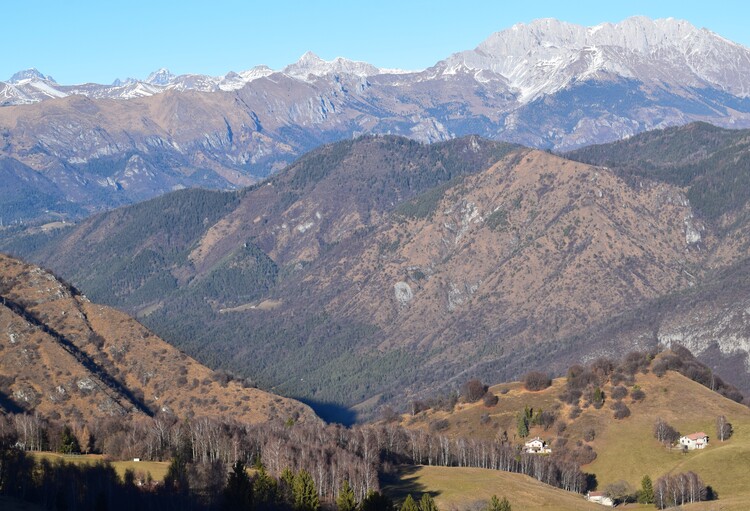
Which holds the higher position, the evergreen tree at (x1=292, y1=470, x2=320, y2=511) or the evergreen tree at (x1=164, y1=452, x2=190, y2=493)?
the evergreen tree at (x1=164, y1=452, x2=190, y2=493)

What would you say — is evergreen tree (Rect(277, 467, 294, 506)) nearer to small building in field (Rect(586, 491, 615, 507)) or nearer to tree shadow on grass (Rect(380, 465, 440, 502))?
tree shadow on grass (Rect(380, 465, 440, 502))

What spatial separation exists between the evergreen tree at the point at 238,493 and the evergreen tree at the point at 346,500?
36.4 ft

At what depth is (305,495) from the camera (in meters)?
141

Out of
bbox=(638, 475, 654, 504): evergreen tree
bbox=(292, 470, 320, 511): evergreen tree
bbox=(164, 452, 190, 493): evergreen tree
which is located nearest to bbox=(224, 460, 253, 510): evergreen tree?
bbox=(292, 470, 320, 511): evergreen tree

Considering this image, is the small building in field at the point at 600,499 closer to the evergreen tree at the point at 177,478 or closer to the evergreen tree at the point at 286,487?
the evergreen tree at the point at 286,487

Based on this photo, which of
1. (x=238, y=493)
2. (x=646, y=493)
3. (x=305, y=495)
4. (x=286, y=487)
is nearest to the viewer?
(x=238, y=493)

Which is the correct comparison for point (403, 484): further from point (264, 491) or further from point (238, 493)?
point (238, 493)

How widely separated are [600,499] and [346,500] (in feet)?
186

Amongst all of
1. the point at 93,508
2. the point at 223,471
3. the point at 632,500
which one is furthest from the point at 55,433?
the point at 632,500

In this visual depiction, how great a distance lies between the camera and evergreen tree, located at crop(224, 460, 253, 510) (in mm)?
137000

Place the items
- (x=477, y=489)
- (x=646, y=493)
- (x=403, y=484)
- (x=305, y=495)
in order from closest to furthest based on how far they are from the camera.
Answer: (x=305, y=495)
(x=477, y=489)
(x=403, y=484)
(x=646, y=493)

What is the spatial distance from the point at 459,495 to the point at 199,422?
161ft

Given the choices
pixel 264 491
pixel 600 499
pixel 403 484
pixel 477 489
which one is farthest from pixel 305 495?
pixel 600 499

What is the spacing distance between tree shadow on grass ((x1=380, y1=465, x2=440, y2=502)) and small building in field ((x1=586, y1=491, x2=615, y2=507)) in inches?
1086
